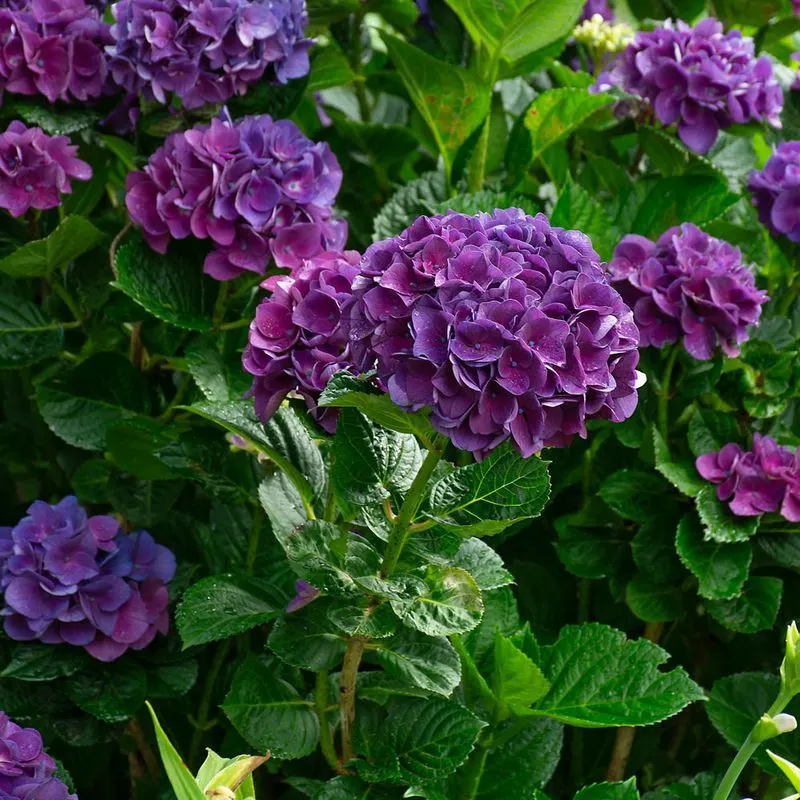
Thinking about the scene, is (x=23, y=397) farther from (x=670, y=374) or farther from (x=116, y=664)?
(x=670, y=374)

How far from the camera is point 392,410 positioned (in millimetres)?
802

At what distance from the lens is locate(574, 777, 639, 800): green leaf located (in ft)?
3.29

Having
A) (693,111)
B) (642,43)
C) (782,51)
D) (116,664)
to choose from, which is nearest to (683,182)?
(693,111)

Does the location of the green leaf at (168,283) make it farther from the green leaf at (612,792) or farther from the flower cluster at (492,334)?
the green leaf at (612,792)

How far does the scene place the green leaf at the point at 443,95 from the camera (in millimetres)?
1428

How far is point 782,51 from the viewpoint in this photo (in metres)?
1.87

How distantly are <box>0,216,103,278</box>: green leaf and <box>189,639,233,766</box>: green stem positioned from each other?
0.43 metres

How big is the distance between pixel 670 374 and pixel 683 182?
0.26 m

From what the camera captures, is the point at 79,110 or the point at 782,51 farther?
the point at 782,51

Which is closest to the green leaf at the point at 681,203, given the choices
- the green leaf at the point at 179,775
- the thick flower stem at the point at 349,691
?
the thick flower stem at the point at 349,691

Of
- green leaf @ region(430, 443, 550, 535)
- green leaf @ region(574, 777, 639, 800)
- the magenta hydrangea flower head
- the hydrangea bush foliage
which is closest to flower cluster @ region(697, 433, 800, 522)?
the hydrangea bush foliage

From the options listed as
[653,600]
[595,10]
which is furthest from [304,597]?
[595,10]

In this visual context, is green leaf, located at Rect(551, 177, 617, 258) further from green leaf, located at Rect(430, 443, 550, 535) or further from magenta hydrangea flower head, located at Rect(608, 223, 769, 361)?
green leaf, located at Rect(430, 443, 550, 535)

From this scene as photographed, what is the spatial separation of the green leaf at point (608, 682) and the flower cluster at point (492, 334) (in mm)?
333
